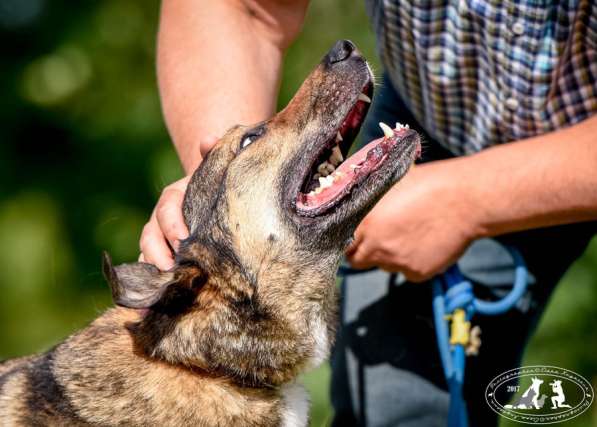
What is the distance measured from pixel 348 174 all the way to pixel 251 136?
1.27ft

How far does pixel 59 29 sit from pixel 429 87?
429 cm

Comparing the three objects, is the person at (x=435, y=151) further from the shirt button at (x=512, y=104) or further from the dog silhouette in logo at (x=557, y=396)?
the dog silhouette in logo at (x=557, y=396)

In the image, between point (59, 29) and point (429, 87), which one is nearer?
point (429, 87)

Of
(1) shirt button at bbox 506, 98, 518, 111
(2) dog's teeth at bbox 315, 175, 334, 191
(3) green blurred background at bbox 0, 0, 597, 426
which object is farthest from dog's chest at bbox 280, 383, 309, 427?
(3) green blurred background at bbox 0, 0, 597, 426

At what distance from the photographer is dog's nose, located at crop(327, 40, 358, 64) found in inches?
122

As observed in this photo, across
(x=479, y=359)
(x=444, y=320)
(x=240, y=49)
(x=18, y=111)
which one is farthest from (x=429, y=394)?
(x=18, y=111)

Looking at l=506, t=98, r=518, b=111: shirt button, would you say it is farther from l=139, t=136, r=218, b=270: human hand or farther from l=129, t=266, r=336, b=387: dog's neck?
l=139, t=136, r=218, b=270: human hand

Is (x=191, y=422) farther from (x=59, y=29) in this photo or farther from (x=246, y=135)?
(x=59, y=29)

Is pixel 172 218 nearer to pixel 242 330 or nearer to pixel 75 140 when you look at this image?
pixel 242 330

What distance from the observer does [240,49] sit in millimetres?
3609

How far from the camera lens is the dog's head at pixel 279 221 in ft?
9.68

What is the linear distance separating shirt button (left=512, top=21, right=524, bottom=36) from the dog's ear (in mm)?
1358

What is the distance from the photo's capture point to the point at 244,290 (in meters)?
2.96

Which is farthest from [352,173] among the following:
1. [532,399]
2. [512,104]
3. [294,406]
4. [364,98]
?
[532,399]
